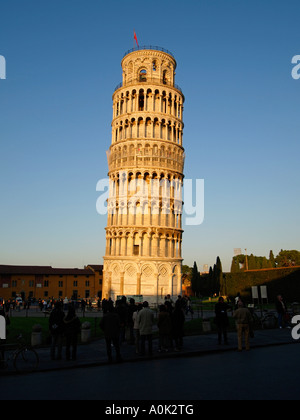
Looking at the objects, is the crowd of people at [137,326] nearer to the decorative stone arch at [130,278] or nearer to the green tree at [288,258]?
the decorative stone arch at [130,278]

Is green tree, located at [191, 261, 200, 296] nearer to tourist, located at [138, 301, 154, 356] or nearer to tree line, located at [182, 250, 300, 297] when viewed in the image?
tree line, located at [182, 250, 300, 297]

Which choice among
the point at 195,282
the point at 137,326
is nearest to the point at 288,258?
the point at 195,282

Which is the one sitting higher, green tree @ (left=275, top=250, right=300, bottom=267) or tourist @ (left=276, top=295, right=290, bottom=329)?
green tree @ (left=275, top=250, right=300, bottom=267)

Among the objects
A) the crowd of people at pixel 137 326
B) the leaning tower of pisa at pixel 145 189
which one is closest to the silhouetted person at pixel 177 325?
the crowd of people at pixel 137 326

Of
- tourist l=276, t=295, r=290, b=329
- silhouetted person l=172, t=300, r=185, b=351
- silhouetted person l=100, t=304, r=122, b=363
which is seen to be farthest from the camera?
tourist l=276, t=295, r=290, b=329

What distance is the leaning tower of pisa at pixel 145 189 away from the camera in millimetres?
52688

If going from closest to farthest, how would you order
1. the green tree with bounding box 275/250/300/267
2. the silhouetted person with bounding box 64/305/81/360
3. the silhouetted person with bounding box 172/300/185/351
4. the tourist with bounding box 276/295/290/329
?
the silhouetted person with bounding box 64/305/81/360, the silhouetted person with bounding box 172/300/185/351, the tourist with bounding box 276/295/290/329, the green tree with bounding box 275/250/300/267

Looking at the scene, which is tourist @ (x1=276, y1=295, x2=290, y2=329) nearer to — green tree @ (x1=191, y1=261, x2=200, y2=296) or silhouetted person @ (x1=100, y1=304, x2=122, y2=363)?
silhouetted person @ (x1=100, y1=304, x2=122, y2=363)

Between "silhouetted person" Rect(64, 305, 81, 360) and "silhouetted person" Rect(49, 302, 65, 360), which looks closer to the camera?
"silhouetted person" Rect(64, 305, 81, 360)

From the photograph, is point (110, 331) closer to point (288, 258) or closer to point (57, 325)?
point (57, 325)

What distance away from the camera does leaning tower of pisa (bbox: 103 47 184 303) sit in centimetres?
5269

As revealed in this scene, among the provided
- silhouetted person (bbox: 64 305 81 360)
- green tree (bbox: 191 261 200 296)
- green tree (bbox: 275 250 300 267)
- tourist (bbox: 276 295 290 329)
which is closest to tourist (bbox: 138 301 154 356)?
silhouetted person (bbox: 64 305 81 360)

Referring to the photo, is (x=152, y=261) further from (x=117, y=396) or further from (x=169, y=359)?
(x=117, y=396)

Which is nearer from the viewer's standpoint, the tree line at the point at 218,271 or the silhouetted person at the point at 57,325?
the silhouetted person at the point at 57,325
